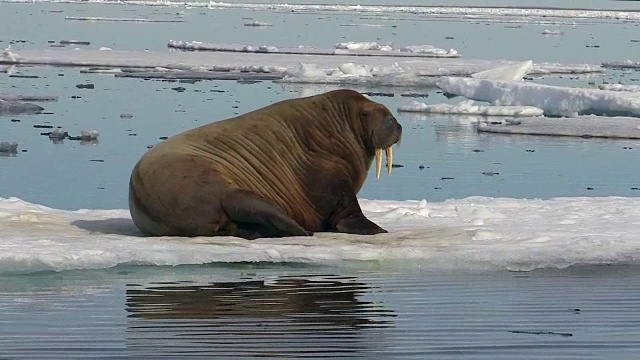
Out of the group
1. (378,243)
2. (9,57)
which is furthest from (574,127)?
(9,57)

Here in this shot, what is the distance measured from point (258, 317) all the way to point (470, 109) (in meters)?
12.0

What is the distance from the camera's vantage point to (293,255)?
5.91 meters

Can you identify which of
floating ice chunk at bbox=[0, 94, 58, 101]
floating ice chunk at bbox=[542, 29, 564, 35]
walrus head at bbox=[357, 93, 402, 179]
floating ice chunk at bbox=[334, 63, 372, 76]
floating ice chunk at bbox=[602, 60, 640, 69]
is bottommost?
floating ice chunk at bbox=[542, 29, 564, 35]

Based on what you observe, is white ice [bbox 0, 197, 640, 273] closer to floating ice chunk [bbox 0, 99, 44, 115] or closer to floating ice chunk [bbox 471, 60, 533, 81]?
floating ice chunk [bbox 0, 99, 44, 115]

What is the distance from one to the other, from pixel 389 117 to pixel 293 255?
4.87ft

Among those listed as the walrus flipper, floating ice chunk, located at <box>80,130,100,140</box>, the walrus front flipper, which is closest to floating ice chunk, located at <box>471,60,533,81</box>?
floating ice chunk, located at <box>80,130,100,140</box>

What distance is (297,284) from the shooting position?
217 inches

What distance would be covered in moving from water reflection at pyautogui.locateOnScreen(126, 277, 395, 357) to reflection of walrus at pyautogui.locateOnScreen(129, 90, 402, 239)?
878 millimetres

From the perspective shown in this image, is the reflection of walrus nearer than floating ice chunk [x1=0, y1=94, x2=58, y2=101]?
Yes

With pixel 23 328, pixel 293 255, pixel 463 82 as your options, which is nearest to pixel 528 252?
pixel 293 255

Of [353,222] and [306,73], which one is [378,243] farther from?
[306,73]

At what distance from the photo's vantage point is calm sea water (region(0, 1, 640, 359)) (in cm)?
434

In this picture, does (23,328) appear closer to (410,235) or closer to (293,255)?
(293,255)

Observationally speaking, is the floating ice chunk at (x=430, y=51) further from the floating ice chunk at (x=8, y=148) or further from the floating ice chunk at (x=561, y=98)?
the floating ice chunk at (x=8, y=148)
